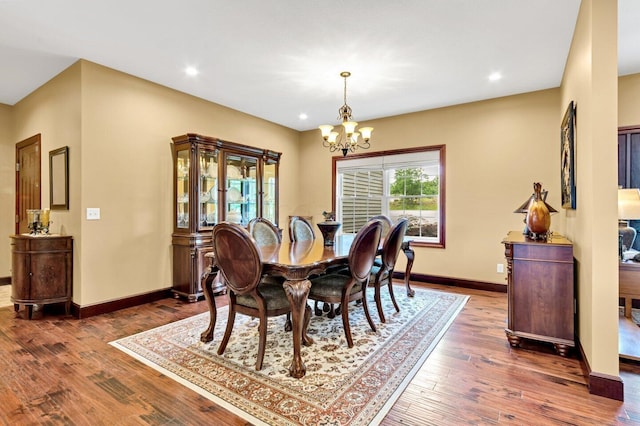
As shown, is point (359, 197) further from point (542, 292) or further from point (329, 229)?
point (542, 292)

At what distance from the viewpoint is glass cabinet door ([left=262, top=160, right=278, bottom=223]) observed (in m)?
5.08

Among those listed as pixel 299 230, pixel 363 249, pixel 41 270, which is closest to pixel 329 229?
pixel 363 249

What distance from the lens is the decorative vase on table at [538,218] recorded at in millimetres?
2683

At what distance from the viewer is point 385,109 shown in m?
4.96

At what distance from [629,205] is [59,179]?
5.54 metres

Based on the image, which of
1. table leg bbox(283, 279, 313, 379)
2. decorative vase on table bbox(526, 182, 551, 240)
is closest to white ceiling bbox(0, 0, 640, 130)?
decorative vase on table bbox(526, 182, 551, 240)

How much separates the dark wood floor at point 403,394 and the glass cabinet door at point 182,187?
161cm

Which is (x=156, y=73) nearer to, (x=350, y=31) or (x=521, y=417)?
(x=350, y=31)

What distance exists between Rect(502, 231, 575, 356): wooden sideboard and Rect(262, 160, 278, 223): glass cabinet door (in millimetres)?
3458

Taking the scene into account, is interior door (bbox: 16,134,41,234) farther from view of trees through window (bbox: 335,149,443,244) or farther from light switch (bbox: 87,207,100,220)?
view of trees through window (bbox: 335,149,443,244)

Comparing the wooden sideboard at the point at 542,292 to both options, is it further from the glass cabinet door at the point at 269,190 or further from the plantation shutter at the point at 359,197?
the glass cabinet door at the point at 269,190

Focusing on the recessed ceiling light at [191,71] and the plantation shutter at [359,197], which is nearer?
the recessed ceiling light at [191,71]

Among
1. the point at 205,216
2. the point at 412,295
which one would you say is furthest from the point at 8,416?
A: the point at 412,295

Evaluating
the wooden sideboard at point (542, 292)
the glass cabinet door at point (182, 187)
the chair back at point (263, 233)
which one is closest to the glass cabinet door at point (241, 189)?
the glass cabinet door at point (182, 187)
